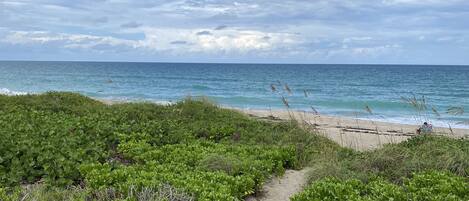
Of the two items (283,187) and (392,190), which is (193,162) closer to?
(283,187)

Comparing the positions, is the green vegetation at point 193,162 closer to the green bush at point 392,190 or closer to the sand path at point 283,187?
the green bush at point 392,190

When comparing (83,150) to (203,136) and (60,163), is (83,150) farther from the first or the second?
(203,136)

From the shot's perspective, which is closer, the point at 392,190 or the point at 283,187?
the point at 392,190

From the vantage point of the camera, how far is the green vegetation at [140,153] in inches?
271

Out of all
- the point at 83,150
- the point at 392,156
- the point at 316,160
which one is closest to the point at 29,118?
the point at 83,150

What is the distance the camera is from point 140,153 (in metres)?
9.16

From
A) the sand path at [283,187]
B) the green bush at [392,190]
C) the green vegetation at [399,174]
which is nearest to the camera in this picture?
the green bush at [392,190]

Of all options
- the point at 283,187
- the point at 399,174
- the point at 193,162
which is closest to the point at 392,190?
the point at 399,174

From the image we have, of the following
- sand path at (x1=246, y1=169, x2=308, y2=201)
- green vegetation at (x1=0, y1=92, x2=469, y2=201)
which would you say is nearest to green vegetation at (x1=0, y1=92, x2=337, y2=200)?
green vegetation at (x1=0, y1=92, x2=469, y2=201)

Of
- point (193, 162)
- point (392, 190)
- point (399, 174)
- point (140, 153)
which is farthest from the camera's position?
point (140, 153)

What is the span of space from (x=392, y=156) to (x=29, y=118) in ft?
26.3

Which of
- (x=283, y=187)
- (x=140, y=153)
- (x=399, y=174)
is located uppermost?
(x=140, y=153)

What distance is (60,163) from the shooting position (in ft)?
25.5

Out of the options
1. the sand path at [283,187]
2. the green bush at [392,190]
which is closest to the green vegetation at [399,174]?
the green bush at [392,190]
